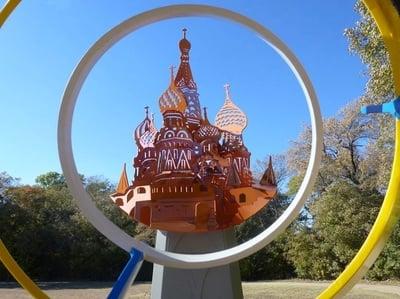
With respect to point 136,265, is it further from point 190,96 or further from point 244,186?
point 190,96

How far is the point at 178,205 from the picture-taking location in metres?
8.73

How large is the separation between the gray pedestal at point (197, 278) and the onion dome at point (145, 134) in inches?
86.3

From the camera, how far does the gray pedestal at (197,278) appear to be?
26.5 feet

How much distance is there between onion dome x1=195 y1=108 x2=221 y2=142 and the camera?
9.76m

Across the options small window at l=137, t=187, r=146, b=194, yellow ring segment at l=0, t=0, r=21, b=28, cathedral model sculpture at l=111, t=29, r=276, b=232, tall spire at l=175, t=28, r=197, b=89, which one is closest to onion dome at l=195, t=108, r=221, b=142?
cathedral model sculpture at l=111, t=29, r=276, b=232

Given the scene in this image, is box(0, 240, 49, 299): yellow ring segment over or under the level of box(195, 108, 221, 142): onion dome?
under

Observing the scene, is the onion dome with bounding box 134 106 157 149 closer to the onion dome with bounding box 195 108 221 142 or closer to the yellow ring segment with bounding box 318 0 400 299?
the onion dome with bounding box 195 108 221 142

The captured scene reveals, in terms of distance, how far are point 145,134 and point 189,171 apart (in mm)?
1351

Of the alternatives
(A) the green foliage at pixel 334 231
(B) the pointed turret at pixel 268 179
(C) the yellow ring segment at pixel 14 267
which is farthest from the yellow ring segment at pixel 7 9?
(A) the green foliage at pixel 334 231

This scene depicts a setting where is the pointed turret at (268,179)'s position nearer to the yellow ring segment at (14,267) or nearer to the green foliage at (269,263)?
the yellow ring segment at (14,267)

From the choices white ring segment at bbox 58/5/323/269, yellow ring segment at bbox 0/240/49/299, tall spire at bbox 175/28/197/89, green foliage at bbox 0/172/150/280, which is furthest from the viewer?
green foliage at bbox 0/172/150/280

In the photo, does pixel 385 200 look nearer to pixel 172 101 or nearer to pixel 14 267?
pixel 14 267

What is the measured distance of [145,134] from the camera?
10.0 m

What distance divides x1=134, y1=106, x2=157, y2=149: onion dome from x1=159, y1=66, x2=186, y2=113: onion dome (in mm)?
492
